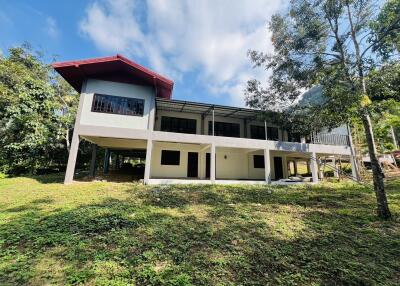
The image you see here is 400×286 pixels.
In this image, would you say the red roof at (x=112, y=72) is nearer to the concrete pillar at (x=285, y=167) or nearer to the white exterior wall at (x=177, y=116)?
the white exterior wall at (x=177, y=116)

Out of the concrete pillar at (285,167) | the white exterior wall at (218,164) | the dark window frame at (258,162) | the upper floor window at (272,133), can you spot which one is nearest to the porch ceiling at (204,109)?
the upper floor window at (272,133)

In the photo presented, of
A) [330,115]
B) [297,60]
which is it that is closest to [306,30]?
[297,60]

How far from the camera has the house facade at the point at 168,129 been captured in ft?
39.5

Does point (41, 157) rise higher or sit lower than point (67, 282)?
higher

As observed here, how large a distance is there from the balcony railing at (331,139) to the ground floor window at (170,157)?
10.1 metres

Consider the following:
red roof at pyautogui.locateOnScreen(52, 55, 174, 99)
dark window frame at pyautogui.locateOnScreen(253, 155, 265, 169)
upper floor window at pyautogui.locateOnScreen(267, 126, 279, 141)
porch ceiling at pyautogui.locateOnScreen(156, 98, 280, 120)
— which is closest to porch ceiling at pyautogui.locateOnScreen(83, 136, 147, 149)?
porch ceiling at pyautogui.locateOnScreen(156, 98, 280, 120)

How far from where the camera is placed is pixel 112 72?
12930 mm

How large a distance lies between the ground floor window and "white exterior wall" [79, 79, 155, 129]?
353 cm

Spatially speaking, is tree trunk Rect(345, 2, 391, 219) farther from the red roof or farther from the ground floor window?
the ground floor window

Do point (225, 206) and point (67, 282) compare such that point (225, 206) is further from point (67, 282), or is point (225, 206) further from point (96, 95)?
point (96, 95)

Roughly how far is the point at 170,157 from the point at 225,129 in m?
4.80

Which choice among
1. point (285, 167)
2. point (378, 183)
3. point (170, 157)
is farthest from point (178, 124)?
point (378, 183)

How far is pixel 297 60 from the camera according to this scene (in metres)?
9.39

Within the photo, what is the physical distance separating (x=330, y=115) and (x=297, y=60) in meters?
3.02
